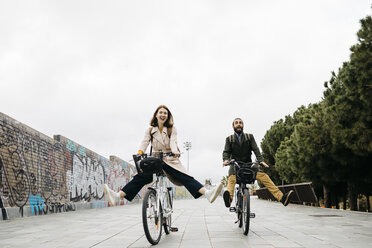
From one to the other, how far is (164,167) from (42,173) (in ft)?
31.9

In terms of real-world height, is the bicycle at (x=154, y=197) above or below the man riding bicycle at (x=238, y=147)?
below

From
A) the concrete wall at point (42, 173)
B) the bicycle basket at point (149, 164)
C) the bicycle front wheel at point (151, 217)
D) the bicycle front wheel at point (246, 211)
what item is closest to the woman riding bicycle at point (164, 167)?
the bicycle basket at point (149, 164)

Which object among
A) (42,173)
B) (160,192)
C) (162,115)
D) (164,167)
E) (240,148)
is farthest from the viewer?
(42,173)

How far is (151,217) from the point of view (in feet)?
16.0

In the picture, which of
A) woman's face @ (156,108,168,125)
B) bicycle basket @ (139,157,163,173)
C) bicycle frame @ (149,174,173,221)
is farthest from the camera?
woman's face @ (156,108,168,125)

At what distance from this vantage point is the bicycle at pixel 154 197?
4.76 metres

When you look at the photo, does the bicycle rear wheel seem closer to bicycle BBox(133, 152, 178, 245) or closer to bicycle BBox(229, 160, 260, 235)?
bicycle BBox(133, 152, 178, 245)

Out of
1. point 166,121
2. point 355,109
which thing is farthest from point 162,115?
point 355,109

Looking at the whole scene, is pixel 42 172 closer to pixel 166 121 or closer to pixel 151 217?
pixel 166 121

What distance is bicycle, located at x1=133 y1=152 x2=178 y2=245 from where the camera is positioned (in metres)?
4.76

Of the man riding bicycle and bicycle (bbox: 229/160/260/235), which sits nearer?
bicycle (bbox: 229/160/260/235)

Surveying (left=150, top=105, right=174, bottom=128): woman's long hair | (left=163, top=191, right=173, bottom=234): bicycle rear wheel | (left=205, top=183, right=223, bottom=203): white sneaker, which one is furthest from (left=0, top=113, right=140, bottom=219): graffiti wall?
(left=205, top=183, right=223, bottom=203): white sneaker

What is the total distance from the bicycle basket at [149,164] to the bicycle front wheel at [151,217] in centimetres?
27

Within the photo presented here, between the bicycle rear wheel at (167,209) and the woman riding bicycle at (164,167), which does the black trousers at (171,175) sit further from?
the bicycle rear wheel at (167,209)
